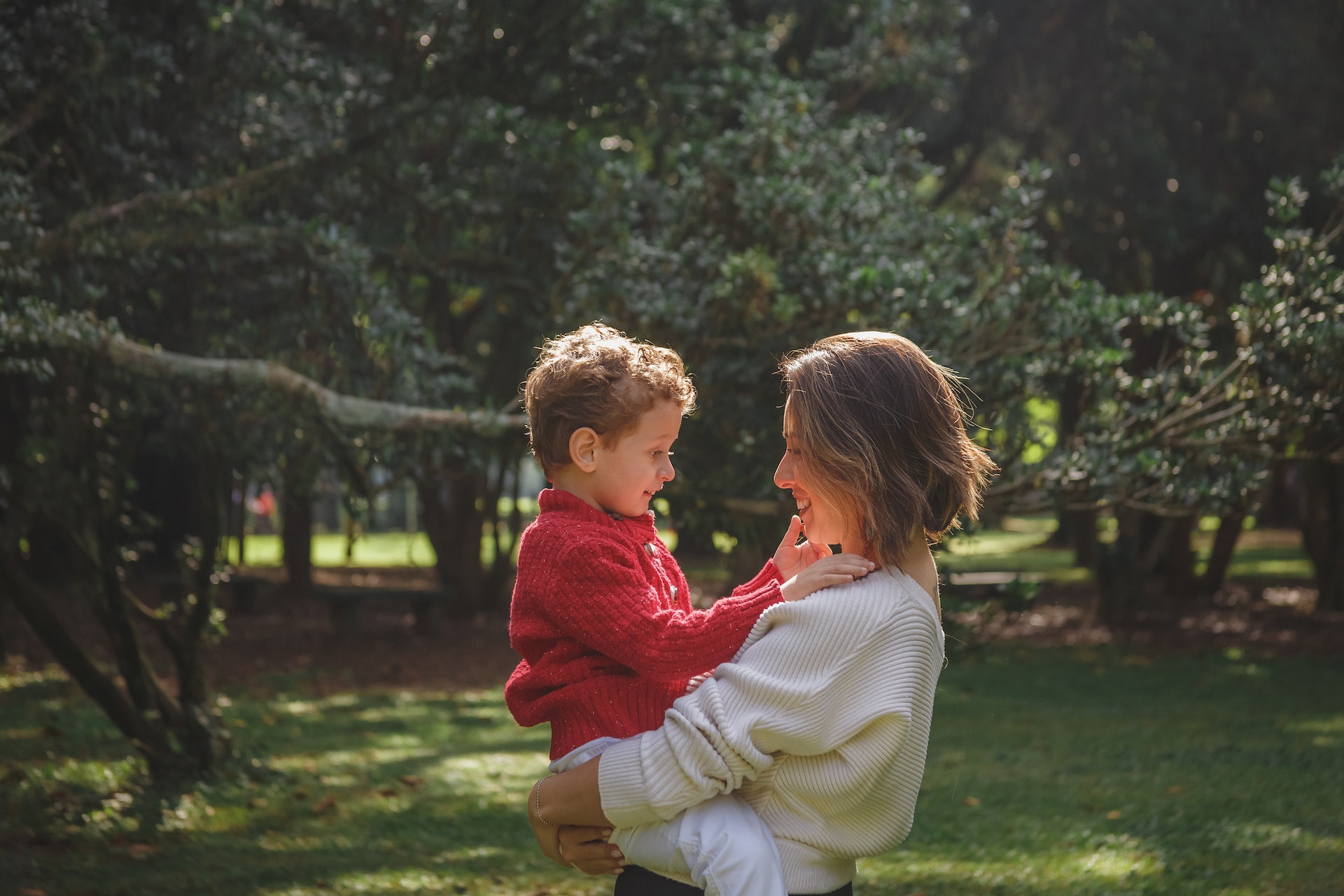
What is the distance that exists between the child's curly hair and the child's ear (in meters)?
0.01

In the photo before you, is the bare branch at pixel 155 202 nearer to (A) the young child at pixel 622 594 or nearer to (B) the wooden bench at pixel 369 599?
(A) the young child at pixel 622 594

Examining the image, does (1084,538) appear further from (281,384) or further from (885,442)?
(885,442)

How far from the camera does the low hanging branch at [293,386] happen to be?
5.42m

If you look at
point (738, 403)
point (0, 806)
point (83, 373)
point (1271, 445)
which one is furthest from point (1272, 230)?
point (0, 806)

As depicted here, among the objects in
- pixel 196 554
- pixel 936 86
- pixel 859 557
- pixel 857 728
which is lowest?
pixel 196 554

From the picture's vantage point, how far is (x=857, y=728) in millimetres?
2113

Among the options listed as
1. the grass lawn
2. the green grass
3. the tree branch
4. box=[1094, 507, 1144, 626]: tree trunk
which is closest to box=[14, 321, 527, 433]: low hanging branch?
the tree branch

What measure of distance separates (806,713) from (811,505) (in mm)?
435

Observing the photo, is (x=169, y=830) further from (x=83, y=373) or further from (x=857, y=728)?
(x=857, y=728)

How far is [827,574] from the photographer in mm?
2178

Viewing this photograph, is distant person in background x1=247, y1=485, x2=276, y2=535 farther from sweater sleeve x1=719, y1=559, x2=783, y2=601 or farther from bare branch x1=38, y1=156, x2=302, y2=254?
sweater sleeve x1=719, y1=559, x2=783, y2=601

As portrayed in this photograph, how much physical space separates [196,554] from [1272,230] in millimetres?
6327

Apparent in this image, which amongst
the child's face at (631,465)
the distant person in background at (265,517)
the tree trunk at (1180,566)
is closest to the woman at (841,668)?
the child's face at (631,465)

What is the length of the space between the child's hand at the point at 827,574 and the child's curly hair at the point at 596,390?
529 millimetres
